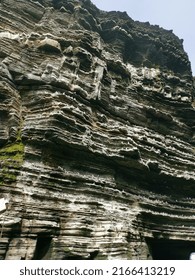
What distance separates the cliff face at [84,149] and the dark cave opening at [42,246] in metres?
0.07

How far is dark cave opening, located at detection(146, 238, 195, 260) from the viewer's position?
24.6m

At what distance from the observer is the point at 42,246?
17.3 meters

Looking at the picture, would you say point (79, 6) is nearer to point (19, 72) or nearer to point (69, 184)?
point (19, 72)

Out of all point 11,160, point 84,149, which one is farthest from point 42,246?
point 84,149

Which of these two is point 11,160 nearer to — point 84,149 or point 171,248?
point 84,149

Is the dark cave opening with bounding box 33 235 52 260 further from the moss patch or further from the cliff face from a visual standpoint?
the moss patch

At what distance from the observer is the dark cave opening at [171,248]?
80.6 ft

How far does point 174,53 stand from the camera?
42.3 metres

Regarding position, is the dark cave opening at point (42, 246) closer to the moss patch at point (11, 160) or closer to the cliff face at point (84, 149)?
the cliff face at point (84, 149)

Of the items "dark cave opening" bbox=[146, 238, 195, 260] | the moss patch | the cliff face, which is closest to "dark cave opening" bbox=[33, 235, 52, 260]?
the cliff face

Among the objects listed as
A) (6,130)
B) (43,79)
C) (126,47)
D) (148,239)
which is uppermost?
(126,47)
